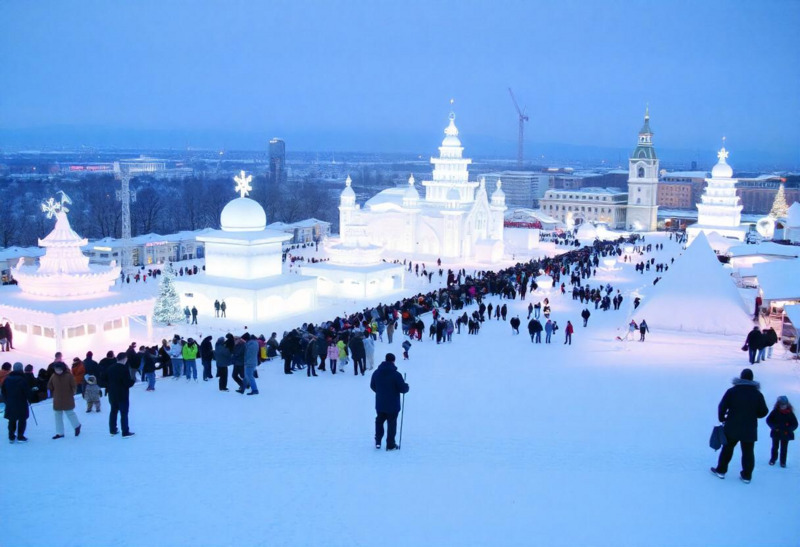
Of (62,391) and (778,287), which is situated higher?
(62,391)

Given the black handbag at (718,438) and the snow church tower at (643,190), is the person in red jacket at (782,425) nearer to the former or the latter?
the black handbag at (718,438)

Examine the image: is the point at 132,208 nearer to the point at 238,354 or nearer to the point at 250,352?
the point at 238,354

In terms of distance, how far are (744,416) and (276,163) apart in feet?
443

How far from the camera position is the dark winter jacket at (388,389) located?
8.14 m

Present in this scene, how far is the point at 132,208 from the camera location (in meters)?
71.1

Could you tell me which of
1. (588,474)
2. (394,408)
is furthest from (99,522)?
(588,474)

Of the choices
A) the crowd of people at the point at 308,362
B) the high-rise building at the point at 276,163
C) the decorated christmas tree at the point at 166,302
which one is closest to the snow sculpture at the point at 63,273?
the decorated christmas tree at the point at 166,302

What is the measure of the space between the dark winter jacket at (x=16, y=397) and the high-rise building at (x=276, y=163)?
354 ft

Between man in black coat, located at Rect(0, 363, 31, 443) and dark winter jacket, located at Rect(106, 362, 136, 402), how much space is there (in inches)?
37.3

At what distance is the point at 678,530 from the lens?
644 cm

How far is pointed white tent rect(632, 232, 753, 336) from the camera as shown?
21.0 metres

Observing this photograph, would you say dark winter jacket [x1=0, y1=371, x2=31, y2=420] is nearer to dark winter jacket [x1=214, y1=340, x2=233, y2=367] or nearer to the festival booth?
dark winter jacket [x1=214, y1=340, x2=233, y2=367]

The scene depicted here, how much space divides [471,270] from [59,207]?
25.3 meters

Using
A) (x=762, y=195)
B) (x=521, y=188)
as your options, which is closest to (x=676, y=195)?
(x=762, y=195)
